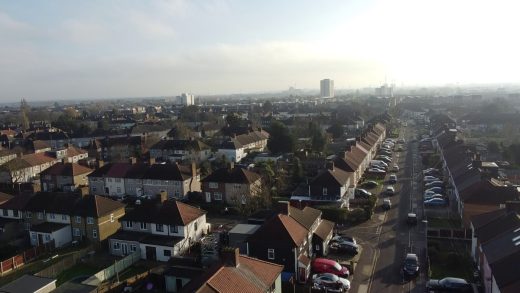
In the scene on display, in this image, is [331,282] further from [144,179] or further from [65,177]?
[65,177]

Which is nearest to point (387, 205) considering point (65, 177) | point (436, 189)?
point (436, 189)

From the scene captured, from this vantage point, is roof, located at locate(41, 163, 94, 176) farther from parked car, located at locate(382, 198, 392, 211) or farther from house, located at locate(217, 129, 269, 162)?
parked car, located at locate(382, 198, 392, 211)

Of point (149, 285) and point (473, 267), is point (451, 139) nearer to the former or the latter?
point (473, 267)

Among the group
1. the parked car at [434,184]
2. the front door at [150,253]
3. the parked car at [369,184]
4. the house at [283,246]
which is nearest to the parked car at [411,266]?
the house at [283,246]

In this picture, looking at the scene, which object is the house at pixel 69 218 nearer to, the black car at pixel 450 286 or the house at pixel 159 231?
the house at pixel 159 231

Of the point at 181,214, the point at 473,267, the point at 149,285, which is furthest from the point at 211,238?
the point at 473,267

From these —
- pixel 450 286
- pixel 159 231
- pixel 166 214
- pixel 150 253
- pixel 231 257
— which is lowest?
pixel 150 253
